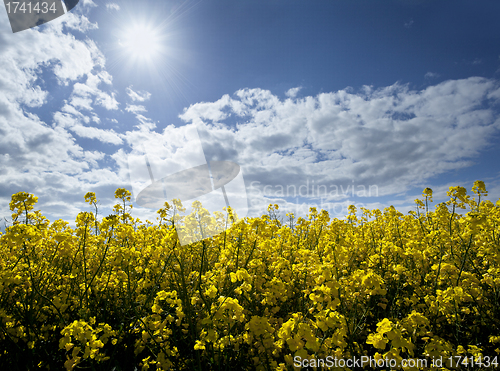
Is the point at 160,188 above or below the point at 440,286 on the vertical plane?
above

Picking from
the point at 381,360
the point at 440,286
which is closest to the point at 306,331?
the point at 381,360

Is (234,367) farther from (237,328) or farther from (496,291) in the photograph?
(496,291)

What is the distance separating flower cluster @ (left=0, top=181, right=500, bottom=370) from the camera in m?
2.24

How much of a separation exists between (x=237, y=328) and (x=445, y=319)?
278 centimetres

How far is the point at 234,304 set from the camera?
2156 mm

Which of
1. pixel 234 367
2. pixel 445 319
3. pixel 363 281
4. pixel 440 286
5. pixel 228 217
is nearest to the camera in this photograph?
pixel 363 281

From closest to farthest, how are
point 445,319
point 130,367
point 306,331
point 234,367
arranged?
point 306,331 → point 234,367 → point 130,367 → point 445,319

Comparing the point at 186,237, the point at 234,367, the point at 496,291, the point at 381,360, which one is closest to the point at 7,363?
the point at 186,237

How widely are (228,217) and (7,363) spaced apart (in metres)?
3.47

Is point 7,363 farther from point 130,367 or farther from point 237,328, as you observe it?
point 237,328

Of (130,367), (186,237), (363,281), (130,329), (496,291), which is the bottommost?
(130,367)

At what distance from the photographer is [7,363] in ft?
9.85

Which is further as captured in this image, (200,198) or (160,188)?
(160,188)

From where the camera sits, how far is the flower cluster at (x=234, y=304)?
2244mm
